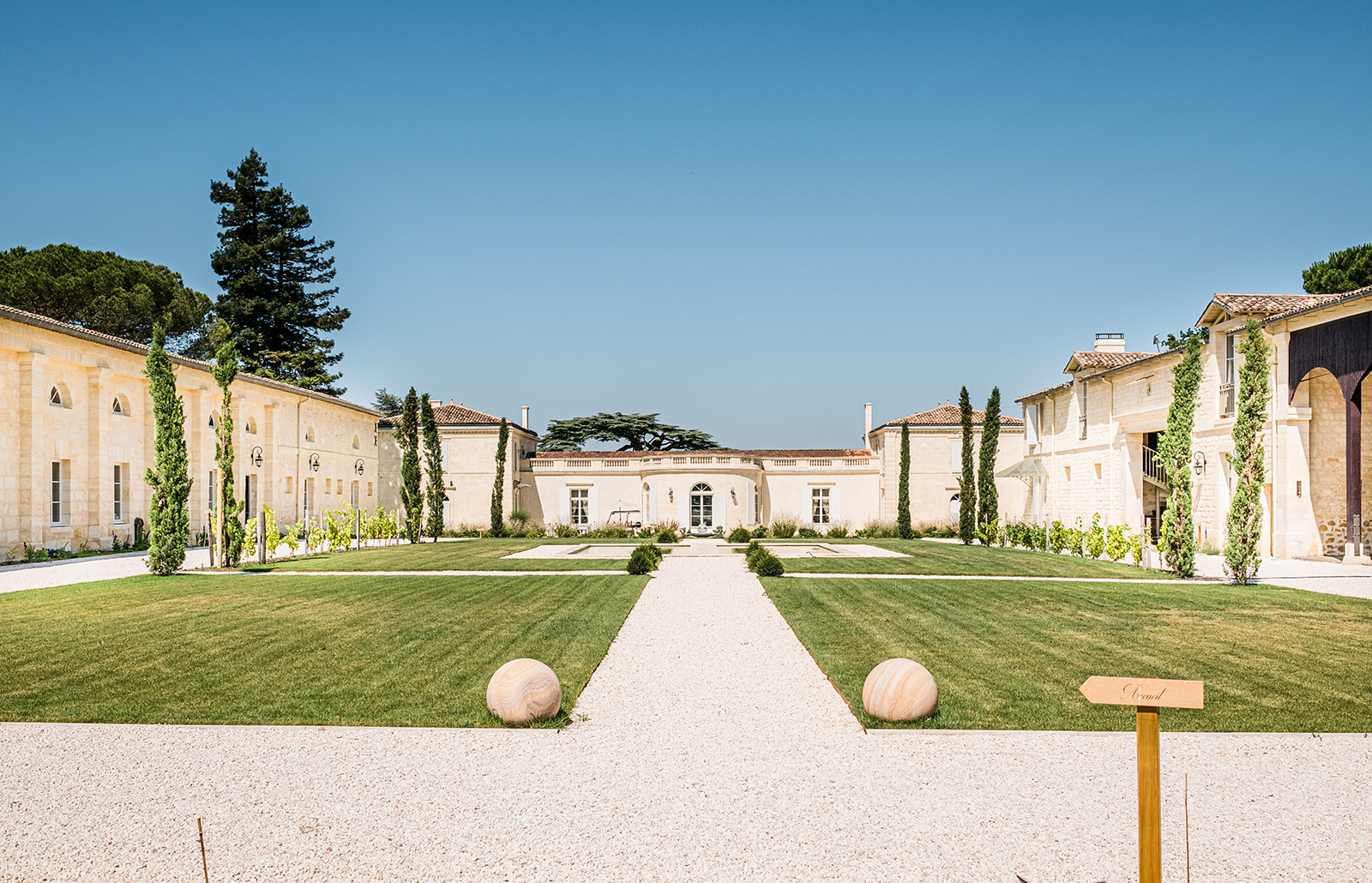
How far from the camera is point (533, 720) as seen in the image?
6555 mm

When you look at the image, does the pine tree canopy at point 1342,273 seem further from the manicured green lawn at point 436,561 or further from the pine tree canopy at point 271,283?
the pine tree canopy at point 271,283

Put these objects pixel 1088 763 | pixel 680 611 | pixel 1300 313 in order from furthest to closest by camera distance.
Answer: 1. pixel 1300 313
2. pixel 680 611
3. pixel 1088 763

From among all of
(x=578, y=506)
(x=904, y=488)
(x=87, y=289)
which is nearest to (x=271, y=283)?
(x=87, y=289)

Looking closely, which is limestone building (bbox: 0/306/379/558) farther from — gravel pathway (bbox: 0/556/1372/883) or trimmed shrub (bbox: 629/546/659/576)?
gravel pathway (bbox: 0/556/1372/883)

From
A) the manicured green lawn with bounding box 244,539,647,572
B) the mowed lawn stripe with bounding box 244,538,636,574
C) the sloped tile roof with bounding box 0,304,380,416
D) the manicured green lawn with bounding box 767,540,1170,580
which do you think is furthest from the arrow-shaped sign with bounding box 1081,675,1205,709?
the sloped tile roof with bounding box 0,304,380,416

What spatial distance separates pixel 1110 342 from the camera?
32844mm

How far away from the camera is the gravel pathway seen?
408 centimetres

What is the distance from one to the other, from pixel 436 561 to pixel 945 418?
2418 cm

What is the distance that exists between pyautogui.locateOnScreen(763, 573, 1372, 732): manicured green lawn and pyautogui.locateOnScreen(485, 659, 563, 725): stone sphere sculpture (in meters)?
2.41

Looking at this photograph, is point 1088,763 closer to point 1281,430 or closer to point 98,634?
point 98,634

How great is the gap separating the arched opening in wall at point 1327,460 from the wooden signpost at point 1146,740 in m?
21.5

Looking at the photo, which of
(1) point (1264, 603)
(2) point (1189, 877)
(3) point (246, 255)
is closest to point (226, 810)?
(2) point (1189, 877)

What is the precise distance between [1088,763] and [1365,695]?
11.9ft

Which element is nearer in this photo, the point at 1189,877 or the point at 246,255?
the point at 1189,877
